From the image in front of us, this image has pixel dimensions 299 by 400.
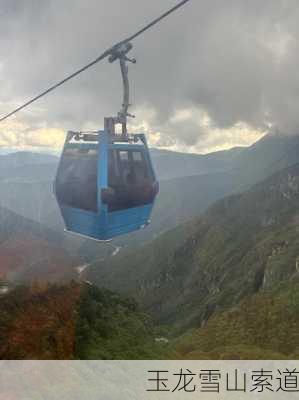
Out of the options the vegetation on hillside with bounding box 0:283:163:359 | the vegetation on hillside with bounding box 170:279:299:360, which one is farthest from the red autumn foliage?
the vegetation on hillside with bounding box 170:279:299:360

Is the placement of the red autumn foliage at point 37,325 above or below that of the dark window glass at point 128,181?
below

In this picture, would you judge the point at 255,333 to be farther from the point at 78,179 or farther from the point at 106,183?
the point at 106,183

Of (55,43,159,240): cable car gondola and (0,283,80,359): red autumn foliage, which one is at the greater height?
(55,43,159,240): cable car gondola

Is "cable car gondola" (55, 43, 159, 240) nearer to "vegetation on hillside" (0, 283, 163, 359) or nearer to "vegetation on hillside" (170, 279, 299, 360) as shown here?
"vegetation on hillside" (0, 283, 163, 359)

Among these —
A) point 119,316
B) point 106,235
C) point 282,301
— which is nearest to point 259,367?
point 119,316

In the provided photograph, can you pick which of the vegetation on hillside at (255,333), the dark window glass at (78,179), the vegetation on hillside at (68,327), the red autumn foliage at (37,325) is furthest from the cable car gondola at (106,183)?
the vegetation on hillside at (255,333)

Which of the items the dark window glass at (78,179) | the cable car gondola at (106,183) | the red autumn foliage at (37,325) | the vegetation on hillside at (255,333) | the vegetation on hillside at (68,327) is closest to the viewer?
the cable car gondola at (106,183)

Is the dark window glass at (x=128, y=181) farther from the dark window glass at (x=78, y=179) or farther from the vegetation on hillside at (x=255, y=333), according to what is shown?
the vegetation on hillside at (x=255, y=333)

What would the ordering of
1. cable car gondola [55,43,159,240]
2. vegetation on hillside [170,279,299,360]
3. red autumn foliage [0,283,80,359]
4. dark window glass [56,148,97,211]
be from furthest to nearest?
vegetation on hillside [170,279,299,360], red autumn foliage [0,283,80,359], dark window glass [56,148,97,211], cable car gondola [55,43,159,240]

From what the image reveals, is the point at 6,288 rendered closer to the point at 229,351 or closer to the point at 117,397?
the point at 117,397
